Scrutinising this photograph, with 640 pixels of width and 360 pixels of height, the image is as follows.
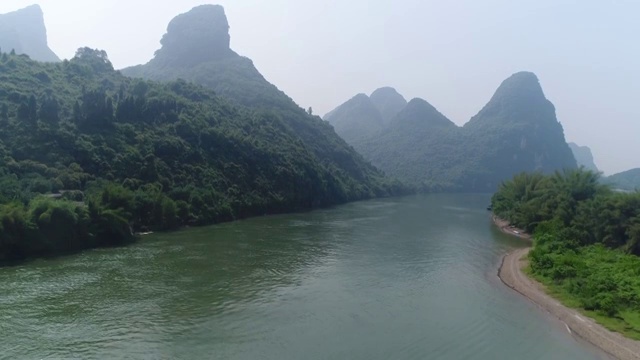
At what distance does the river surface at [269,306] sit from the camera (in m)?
17.2

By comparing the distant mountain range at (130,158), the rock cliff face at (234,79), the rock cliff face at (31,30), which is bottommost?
the distant mountain range at (130,158)

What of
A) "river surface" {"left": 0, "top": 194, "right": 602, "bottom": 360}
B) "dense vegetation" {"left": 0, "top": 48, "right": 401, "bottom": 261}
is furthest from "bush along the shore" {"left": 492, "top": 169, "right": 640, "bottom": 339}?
"dense vegetation" {"left": 0, "top": 48, "right": 401, "bottom": 261}

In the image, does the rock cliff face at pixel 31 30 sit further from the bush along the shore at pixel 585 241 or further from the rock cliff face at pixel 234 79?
the bush along the shore at pixel 585 241

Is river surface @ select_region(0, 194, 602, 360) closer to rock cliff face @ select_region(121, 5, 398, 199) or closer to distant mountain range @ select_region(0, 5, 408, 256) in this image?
distant mountain range @ select_region(0, 5, 408, 256)

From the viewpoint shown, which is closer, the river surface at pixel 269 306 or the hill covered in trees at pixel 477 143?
the river surface at pixel 269 306

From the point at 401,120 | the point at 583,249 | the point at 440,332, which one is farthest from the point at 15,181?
the point at 401,120

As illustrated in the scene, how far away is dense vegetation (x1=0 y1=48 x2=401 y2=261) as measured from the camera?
32.8 metres

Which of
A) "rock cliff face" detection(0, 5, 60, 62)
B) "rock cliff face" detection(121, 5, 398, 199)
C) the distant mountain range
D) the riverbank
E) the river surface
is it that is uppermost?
"rock cliff face" detection(0, 5, 60, 62)

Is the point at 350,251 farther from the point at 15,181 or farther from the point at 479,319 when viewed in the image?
the point at 15,181

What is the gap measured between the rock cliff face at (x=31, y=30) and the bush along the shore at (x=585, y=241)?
125176 millimetres

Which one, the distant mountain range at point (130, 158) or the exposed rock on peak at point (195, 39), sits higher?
the exposed rock on peak at point (195, 39)

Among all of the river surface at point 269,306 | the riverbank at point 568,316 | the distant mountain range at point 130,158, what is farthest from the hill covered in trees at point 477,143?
the river surface at point 269,306

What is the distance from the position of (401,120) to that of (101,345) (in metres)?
170

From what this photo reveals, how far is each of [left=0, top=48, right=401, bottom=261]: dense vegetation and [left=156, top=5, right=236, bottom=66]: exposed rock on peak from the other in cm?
4838
